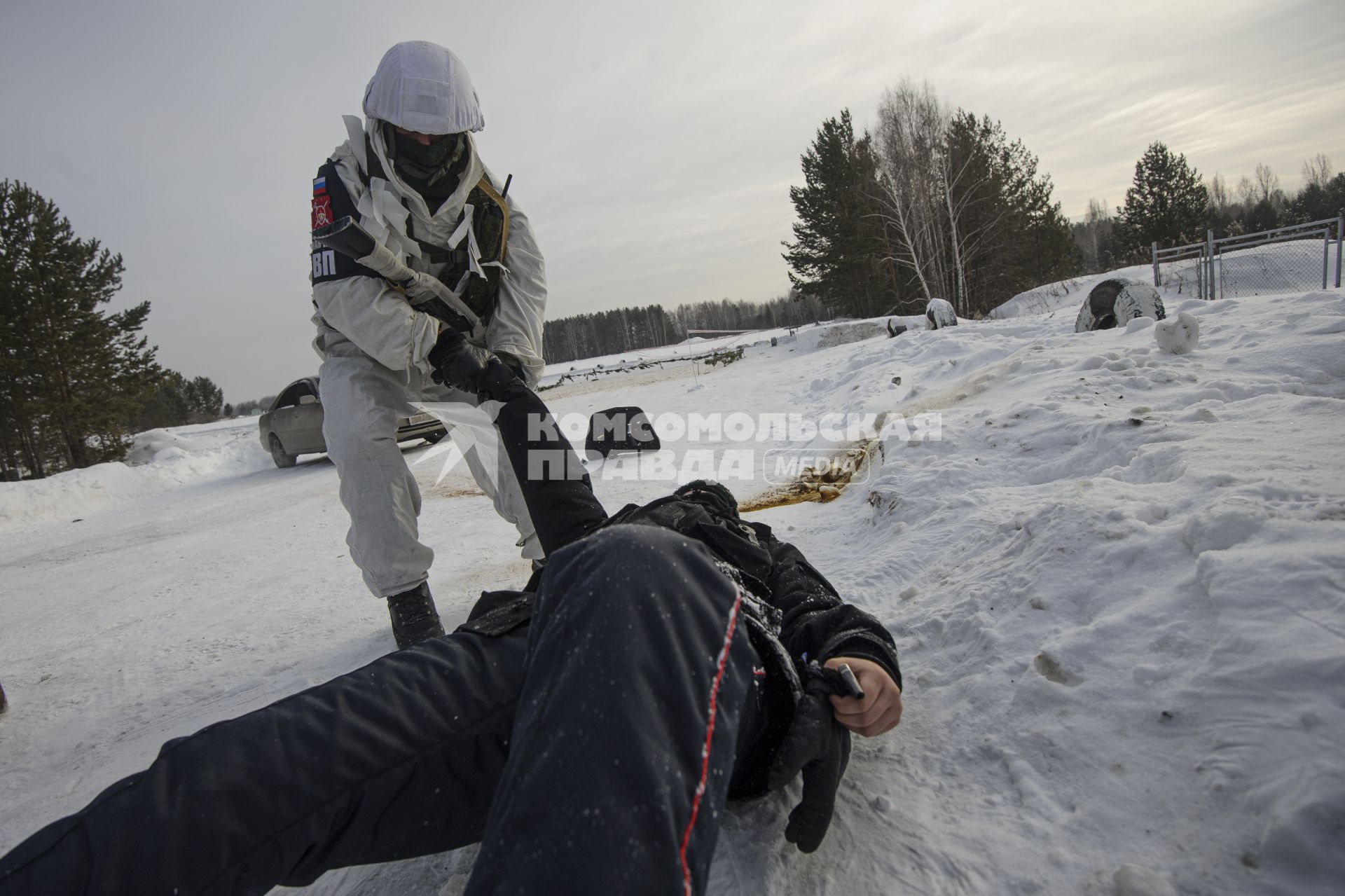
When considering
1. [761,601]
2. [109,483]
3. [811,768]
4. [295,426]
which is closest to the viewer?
[811,768]

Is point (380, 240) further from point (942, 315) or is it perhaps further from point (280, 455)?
point (942, 315)

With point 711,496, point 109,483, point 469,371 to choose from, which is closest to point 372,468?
point 469,371

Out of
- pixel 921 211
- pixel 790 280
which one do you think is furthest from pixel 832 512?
pixel 790 280

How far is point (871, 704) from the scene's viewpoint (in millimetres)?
1093

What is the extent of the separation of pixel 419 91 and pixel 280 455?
27.6ft

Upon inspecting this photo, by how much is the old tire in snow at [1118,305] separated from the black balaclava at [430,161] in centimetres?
538

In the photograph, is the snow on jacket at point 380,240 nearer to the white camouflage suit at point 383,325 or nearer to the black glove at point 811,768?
the white camouflage suit at point 383,325

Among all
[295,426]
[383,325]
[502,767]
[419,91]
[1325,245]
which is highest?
[419,91]

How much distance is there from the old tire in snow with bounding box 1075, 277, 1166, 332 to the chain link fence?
267 inches

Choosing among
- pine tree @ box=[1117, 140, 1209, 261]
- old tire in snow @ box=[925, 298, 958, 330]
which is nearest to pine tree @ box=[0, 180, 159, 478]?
old tire in snow @ box=[925, 298, 958, 330]

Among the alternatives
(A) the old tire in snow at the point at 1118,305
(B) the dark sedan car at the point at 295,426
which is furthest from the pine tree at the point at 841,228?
(B) the dark sedan car at the point at 295,426

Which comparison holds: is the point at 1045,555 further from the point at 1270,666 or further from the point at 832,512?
the point at 832,512

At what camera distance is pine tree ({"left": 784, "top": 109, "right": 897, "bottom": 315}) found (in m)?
22.8

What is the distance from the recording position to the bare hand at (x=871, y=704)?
1.09m
